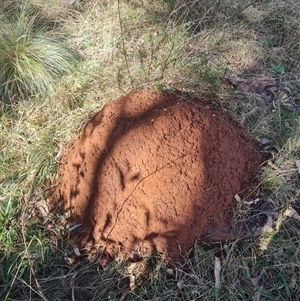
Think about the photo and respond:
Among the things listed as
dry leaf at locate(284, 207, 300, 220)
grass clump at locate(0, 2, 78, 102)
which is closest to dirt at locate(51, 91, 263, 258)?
dry leaf at locate(284, 207, 300, 220)

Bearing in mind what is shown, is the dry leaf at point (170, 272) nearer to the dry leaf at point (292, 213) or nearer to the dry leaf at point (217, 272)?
the dry leaf at point (217, 272)

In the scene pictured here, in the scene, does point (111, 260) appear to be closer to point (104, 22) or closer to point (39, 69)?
point (39, 69)

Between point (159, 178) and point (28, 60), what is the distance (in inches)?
66.0

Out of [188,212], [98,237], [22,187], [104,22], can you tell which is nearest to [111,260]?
A: [98,237]

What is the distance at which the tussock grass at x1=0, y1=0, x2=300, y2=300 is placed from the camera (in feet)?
6.59

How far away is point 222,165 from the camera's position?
2.13 m

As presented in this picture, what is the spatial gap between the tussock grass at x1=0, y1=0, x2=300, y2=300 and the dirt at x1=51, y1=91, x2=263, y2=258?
117mm

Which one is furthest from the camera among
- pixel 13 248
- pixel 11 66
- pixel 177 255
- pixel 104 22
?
pixel 104 22

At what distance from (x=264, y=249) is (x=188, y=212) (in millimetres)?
461

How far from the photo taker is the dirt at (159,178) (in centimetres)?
205

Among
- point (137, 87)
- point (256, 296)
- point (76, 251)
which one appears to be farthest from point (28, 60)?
point (256, 296)

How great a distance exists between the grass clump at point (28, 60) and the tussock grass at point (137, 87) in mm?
14

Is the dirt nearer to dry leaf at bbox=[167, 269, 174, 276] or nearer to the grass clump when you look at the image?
dry leaf at bbox=[167, 269, 174, 276]

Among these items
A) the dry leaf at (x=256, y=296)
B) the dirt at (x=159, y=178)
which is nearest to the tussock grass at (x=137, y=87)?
the dry leaf at (x=256, y=296)
